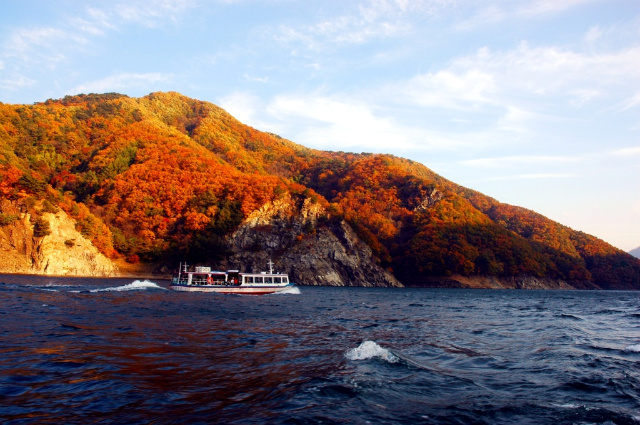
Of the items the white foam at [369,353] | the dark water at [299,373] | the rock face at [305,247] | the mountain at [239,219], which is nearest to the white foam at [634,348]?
the dark water at [299,373]

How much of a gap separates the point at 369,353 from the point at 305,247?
10282cm

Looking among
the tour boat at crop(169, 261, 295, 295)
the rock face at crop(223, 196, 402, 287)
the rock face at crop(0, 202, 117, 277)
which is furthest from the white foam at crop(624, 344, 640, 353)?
the rock face at crop(223, 196, 402, 287)

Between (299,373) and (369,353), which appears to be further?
(369,353)

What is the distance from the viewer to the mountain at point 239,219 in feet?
370

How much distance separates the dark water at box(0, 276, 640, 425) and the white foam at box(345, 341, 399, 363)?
0.08 m

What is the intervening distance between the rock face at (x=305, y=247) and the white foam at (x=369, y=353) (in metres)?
98.2

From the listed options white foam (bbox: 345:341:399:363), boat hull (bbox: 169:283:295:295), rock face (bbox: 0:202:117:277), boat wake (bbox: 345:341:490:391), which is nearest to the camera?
boat wake (bbox: 345:341:490:391)

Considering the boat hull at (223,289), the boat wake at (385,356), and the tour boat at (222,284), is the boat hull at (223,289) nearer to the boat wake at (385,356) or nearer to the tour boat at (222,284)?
the tour boat at (222,284)

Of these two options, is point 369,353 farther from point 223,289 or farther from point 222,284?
point 222,284

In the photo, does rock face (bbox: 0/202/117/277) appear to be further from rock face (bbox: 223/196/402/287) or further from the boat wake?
the boat wake

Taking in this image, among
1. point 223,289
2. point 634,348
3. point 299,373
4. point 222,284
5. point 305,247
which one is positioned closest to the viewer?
point 299,373

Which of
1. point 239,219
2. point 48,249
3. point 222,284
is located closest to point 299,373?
point 222,284

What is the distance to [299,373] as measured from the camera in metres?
14.5

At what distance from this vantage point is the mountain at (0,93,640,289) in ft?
370
